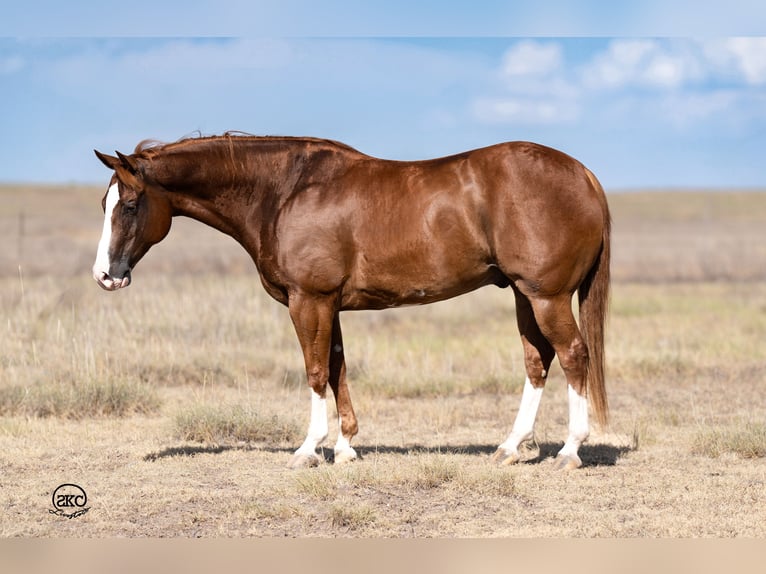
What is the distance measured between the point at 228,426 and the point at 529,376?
2.80 meters

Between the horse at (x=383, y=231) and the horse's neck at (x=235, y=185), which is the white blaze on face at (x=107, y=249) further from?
the horse's neck at (x=235, y=185)

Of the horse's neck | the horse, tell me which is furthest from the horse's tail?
the horse's neck

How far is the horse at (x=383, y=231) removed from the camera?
6723 mm

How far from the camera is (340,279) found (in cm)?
688

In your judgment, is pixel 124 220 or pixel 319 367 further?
pixel 319 367

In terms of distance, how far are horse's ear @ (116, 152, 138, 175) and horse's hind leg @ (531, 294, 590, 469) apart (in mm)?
3153

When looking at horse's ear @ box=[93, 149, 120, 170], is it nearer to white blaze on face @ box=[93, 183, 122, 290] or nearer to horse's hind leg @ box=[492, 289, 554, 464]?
white blaze on face @ box=[93, 183, 122, 290]

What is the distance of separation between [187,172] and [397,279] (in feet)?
6.08

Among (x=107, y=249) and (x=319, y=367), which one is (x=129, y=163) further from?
(x=319, y=367)

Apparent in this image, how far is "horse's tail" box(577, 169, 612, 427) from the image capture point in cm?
704

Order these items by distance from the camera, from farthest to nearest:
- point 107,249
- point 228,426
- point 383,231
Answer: point 228,426
point 383,231
point 107,249

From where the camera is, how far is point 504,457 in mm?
7121

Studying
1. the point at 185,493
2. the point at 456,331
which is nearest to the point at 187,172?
the point at 185,493

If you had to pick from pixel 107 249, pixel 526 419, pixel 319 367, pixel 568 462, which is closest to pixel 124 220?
pixel 107 249
